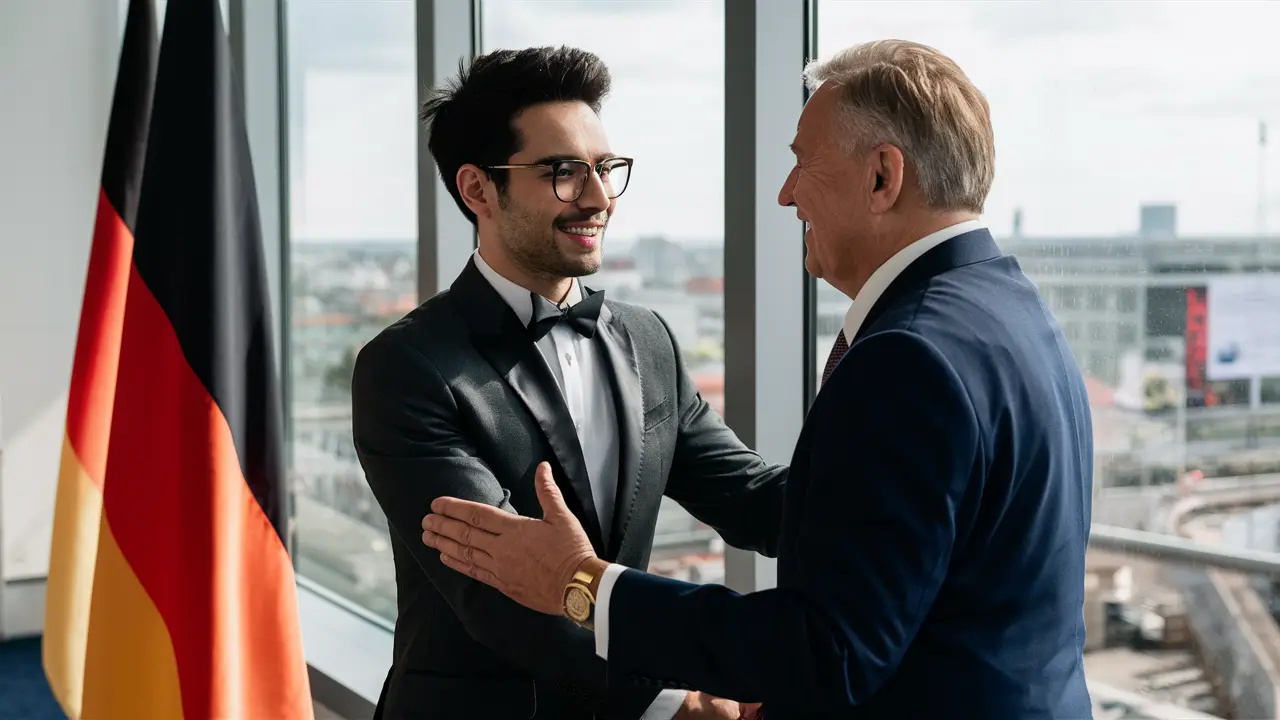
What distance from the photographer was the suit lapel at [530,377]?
5.89 feet

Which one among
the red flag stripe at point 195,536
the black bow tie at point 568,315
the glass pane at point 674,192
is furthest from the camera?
the red flag stripe at point 195,536

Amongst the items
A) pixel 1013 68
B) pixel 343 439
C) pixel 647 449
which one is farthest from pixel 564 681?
pixel 343 439

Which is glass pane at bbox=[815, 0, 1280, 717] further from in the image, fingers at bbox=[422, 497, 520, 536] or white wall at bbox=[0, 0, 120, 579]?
white wall at bbox=[0, 0, 120, 579]

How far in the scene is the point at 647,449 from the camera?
190 cm

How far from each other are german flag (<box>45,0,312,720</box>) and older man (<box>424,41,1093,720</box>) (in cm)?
168

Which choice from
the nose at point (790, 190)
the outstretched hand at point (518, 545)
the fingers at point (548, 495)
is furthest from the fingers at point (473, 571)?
the nose at point (790, 190)

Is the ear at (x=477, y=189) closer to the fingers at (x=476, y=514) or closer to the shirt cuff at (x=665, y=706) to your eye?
the fingers at (x=476, y=514)

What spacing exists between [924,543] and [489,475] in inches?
29.5

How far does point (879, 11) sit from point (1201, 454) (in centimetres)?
110

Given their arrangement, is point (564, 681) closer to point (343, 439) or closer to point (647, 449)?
point (647, 449)

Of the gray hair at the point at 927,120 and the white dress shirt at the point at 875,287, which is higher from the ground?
the gray hair at the point at 927,120

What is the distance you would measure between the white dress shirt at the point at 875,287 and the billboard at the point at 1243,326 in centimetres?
65

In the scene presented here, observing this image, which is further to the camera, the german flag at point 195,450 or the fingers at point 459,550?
the german flag at point 195,450

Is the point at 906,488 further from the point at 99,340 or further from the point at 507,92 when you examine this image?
the point at 99,340
